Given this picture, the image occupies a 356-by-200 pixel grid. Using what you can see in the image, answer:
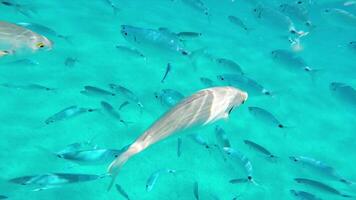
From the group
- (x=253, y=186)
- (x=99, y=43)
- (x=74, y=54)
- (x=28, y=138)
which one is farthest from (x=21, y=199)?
(x=99, y=43)

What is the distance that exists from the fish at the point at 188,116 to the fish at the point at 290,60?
10.0 ft

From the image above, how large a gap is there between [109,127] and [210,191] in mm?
1759

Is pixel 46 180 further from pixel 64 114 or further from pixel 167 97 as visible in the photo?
pixel 167 97

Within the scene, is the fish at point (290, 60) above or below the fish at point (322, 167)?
above

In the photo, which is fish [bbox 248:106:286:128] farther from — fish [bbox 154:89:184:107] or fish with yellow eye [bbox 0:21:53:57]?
fish with yellow eye [bbox 0:21:53:57]

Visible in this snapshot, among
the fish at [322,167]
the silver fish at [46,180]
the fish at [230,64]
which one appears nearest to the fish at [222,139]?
the fish at [322,167]

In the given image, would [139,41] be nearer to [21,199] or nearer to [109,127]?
[109,127]

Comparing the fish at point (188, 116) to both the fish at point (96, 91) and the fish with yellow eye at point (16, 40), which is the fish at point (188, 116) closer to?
the fish with yellow eye at point (16, 40)

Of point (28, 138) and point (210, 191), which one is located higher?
point (28, 138)

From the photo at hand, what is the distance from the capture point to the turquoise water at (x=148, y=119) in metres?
4.23

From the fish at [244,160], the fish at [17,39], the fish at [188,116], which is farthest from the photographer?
the fish at [244,160]

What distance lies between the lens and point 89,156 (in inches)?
125

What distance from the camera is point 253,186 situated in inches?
192

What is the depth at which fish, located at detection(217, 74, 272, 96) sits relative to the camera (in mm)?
5071
